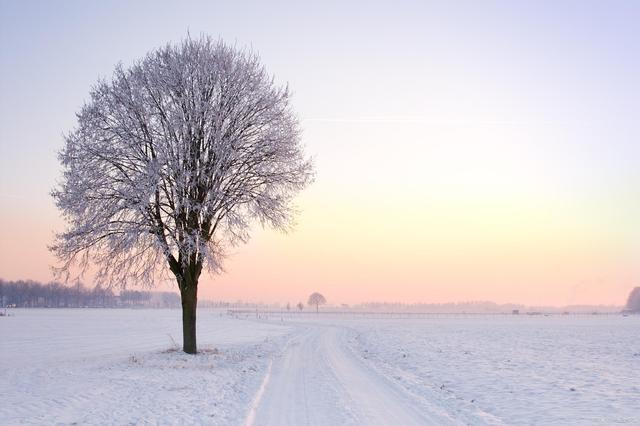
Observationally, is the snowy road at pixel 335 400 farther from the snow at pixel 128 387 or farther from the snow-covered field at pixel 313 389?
the snow at pixel 128 387

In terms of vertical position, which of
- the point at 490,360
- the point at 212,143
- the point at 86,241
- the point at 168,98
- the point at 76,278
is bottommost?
the point at 490,360

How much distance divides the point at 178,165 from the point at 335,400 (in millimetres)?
12981

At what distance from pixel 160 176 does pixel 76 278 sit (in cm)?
709

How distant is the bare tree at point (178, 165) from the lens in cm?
2053

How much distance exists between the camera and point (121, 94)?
21578 mm

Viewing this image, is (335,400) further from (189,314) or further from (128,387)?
(189,314)

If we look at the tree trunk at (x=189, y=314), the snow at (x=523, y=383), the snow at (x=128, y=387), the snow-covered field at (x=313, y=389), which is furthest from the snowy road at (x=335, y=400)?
the tree trunk at (x=189, y=314)

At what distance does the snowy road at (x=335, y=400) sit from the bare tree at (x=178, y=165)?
288 inches

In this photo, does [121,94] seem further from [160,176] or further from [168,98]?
[160,176]

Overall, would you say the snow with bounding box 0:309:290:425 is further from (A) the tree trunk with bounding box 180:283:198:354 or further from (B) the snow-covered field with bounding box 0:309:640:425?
(A) the tree trunk with bounding box 180:283:198:354

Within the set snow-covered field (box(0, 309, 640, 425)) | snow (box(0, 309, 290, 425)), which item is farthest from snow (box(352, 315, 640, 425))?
snow (box(0, 309, 290, 425))

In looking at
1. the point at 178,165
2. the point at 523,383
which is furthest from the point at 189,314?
the point at 523,383

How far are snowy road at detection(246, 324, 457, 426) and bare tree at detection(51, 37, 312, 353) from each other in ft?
24.0

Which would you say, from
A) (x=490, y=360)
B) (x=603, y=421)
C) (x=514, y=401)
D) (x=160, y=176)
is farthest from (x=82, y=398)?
(x=490, y=360)
